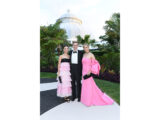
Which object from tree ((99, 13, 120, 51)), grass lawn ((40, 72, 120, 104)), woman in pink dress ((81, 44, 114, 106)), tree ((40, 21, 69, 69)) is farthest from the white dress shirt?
tree ((40, 21, 69, 69))

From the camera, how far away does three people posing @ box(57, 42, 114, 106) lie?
4094mm

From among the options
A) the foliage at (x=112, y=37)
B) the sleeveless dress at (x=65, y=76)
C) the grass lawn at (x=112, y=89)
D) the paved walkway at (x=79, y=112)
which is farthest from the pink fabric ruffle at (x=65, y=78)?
the foliage at (x=112, y=37)

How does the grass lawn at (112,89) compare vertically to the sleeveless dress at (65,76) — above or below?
below

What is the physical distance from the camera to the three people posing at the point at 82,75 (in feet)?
13.4

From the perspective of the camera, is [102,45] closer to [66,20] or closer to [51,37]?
[51,37]

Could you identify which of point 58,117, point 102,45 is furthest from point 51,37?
point 58,117

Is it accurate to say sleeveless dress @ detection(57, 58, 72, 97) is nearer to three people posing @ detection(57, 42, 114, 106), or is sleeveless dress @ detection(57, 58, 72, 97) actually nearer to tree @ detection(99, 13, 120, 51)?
three people posing @ detection(57, 42, 114, 106)

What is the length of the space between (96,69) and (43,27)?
11.3 metres

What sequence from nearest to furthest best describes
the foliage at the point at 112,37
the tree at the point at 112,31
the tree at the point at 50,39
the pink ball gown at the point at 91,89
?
the pink ball gown at the point at 91,89 < the foliage at the point at 112,37 < the tree at the point at 112,31 < the tree at the point at 50,39

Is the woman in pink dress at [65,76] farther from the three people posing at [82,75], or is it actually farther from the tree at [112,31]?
the tree at [112,31]

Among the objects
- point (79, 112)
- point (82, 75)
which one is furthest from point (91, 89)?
point (79, 112)

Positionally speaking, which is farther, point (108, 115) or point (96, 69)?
point (96, 69)

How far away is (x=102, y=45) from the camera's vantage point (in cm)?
1298

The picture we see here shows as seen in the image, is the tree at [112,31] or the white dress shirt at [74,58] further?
the tree at [112,31]
